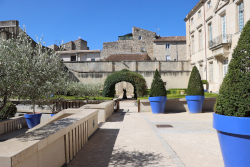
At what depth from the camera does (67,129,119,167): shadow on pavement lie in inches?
159

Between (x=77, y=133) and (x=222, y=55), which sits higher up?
(x=222, y=55)

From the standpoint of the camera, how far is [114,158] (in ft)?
14.1

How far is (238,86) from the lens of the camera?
117 inches

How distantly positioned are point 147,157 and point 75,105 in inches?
366

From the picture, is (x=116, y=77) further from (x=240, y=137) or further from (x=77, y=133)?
(x=240, y=137)

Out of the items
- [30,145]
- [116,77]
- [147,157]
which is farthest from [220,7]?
[30,145]

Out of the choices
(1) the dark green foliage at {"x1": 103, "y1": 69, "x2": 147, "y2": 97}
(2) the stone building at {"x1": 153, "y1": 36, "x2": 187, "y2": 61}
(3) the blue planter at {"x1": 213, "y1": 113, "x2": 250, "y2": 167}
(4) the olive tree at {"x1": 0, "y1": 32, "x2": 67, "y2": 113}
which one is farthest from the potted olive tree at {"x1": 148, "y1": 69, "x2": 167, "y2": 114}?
(2) the stone building at {"x1": 153, "y1": 36, "x2": 187, "y2": 61}

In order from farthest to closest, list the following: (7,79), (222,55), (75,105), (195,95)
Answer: (222,55) → (75,105) → (195,95) → (7,79)

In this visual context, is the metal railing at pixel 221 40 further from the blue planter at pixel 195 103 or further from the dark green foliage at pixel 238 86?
the dark green foliage at pixel 238 86

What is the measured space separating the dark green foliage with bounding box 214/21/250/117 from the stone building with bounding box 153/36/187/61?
127 feet

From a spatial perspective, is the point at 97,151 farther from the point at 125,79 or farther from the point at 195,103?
the point at 125,79

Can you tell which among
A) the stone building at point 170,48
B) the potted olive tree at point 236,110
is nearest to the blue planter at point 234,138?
the potted olive tree at point 236,110

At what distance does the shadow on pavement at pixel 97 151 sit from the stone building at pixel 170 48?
3652 cm

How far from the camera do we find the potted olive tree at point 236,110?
2.73m
